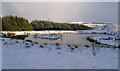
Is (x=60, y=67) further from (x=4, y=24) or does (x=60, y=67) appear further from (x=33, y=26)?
(x=33, y=26)

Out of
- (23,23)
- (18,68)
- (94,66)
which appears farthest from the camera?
(23,23)

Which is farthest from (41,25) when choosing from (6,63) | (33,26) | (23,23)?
(6,63)

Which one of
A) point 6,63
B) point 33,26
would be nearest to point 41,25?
point 33,26

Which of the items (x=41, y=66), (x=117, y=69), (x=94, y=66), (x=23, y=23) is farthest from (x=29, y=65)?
(x=23, y=23)

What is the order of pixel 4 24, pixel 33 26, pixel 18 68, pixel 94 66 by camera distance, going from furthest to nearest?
1. pixel 33 26
2. pixel 4 24
3. pixel 94 66
4. pixel 18 68

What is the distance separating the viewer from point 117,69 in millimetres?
4254

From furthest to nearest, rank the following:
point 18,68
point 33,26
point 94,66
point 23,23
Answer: point 33,26
point 23,23
point 94,66
point 18,68

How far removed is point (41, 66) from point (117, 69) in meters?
2.21

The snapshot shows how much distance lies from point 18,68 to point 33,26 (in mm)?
39932

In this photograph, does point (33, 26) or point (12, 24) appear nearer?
point (12, 24)

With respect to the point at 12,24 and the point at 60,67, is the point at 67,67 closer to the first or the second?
the point at 60,67

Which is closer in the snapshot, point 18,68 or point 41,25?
point 18,68

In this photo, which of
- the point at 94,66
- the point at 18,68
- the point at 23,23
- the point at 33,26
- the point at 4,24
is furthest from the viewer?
the point at 33,26

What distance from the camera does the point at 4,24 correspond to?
31.4 m
